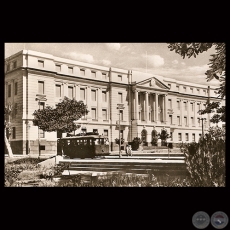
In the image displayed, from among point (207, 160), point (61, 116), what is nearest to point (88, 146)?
point (61, 116)

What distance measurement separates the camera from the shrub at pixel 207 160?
6.87 metres

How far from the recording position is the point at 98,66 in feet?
25.1

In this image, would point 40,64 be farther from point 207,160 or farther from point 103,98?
Answer: point 207,160

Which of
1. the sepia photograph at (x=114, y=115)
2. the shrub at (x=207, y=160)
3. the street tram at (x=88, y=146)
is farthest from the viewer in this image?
the street tram at (x=88, y=146)

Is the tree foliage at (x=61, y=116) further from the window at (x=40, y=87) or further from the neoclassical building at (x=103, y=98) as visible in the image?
the window at (x=40, y=87)

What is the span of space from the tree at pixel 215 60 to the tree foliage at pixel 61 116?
2168 mm

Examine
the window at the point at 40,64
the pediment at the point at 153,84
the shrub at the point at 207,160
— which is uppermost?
the window at the point at 40,64

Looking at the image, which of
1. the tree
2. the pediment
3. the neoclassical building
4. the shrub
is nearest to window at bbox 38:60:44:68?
the neoclassical building

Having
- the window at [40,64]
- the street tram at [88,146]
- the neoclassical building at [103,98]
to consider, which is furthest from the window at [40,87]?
the street tram at [88,146]

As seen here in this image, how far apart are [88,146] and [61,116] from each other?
83 centimetres

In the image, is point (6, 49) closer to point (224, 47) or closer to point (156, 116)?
point (156, 116)

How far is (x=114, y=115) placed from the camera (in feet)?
26.2

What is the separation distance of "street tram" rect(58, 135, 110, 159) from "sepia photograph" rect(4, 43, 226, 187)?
20mm
